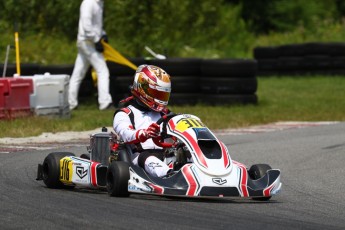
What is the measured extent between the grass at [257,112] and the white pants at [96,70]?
220 mm

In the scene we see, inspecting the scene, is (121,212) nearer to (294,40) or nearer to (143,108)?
(143,108)

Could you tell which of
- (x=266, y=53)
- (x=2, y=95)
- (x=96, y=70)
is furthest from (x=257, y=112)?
(x=266, y=53)

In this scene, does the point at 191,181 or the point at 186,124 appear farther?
the point at 186,124

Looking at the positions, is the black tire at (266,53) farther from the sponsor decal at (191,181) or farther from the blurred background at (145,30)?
the sponsor decal at (191,181)

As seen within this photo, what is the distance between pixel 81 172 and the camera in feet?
28.6

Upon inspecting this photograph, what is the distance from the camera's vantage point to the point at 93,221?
6926 millimetres

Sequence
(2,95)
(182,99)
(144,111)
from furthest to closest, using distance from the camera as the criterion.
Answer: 1. (182,99)
2. (2,95)
3. (144,111)

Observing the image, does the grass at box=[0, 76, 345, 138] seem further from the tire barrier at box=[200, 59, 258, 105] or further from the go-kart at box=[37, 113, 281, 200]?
the go-kart at box=[37, 113, 281, 200]

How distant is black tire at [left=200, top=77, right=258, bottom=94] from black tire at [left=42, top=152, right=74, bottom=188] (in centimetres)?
855

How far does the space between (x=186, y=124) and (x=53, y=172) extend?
125 centimetres

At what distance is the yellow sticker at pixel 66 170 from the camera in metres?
8.79

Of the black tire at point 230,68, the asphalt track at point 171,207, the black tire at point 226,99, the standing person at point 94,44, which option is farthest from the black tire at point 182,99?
the asphalt track at point 171,207

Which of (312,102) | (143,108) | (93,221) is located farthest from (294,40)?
(93,221)

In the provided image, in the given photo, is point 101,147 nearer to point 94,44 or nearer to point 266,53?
point 94,44
